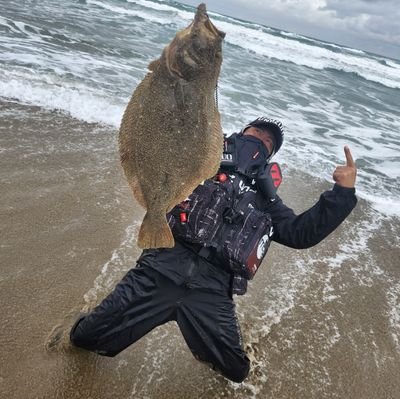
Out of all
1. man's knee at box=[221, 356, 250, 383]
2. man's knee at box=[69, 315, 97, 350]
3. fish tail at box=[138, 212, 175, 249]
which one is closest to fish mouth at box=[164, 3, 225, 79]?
fish tail at box=[138, 212, 175, 249]

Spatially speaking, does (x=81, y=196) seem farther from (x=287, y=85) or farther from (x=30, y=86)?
(x=287, y=85)

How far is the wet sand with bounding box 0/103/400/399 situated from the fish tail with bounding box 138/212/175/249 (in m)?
1.15

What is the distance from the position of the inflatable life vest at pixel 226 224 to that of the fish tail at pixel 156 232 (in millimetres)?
431

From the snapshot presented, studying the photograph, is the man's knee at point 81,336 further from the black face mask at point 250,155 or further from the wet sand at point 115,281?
the black face mask at point 250,155

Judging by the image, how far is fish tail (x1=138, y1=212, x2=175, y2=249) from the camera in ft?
8.35

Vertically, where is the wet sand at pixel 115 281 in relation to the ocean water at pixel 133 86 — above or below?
above

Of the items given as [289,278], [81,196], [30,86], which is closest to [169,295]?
[289,278]

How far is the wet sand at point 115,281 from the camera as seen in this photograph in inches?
122

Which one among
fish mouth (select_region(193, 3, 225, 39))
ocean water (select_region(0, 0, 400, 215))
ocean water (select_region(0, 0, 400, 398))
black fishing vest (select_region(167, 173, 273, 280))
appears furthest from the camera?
ocean water (select_region(0, 0, 400, 215))

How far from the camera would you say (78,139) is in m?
6.82

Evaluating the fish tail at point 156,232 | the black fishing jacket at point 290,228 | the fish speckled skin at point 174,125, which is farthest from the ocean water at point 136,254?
the fish speckled skin at point 174,125

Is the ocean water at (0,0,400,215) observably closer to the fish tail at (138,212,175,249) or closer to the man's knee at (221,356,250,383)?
the man's knee at (221,356,250,383)

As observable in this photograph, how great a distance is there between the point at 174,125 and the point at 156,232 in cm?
63

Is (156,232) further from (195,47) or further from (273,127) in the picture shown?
(273,127)
